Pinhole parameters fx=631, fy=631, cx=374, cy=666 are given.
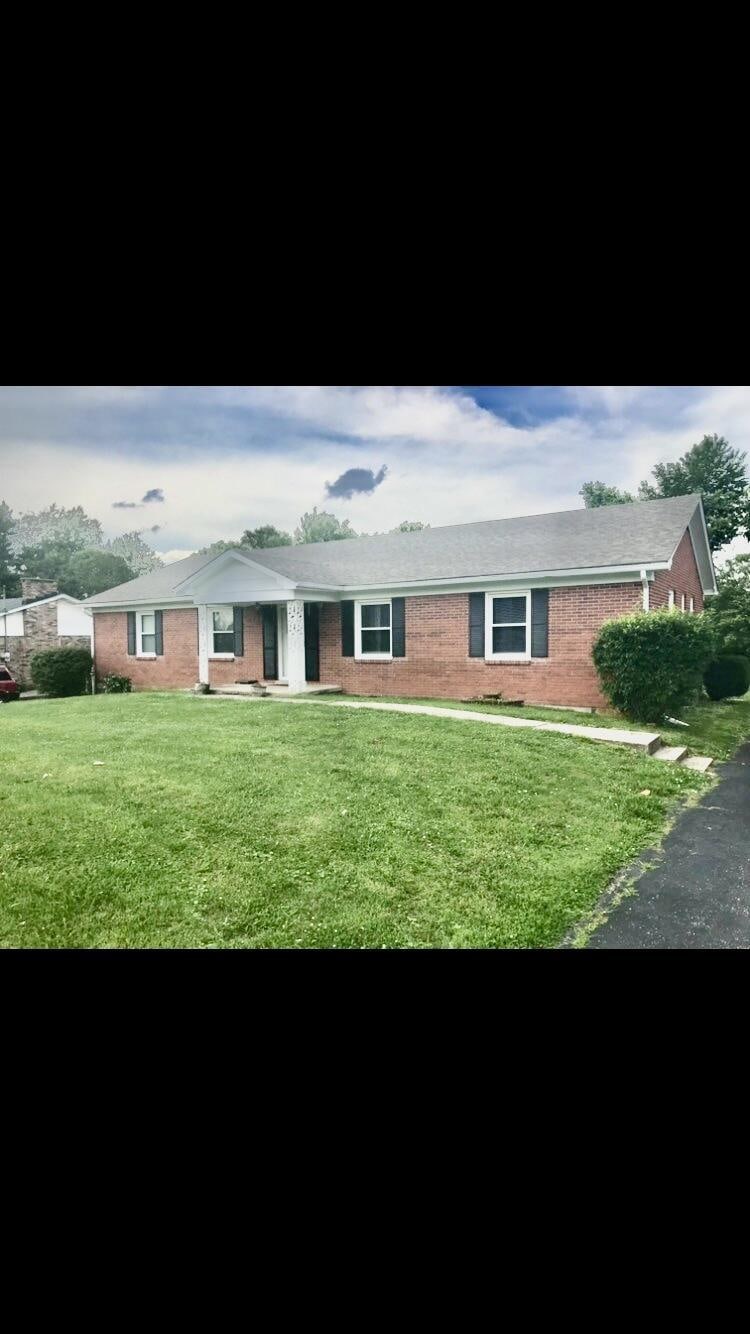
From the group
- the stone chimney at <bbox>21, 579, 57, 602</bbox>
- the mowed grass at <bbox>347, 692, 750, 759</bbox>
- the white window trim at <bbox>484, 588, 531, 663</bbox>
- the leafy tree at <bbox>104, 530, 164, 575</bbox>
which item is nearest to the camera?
the leafy tree at <bbox>104, 530, 164, 575</bbox>

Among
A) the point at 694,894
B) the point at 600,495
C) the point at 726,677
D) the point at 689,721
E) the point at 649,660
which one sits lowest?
the point at 694,894

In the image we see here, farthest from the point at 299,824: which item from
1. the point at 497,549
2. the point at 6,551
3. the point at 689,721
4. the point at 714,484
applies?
the point at 714,484

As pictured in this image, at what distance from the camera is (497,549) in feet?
13.9

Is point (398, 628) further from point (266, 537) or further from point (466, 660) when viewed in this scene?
point (266, 537)

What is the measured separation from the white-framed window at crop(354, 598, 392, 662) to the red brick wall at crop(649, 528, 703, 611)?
174 cm

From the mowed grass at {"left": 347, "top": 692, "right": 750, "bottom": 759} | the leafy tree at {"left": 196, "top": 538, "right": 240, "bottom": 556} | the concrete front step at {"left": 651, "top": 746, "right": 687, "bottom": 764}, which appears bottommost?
the concrete front step at {"left": 651, "top": 746, "right": 687, "bottom": 764}

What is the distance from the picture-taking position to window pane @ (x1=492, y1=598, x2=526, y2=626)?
4.20m

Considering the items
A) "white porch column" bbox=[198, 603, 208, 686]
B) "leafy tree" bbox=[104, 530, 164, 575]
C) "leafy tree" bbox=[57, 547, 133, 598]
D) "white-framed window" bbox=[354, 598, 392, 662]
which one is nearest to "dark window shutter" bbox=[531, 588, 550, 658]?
"white-framed window" bbox=[354, 598, 392, 662]

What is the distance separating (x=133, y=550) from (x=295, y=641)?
130cm

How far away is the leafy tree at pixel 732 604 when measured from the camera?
14.1 feet

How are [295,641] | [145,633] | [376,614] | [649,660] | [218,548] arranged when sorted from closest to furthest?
[218,548], [145,633], [649,660], [295,641], [376,614]

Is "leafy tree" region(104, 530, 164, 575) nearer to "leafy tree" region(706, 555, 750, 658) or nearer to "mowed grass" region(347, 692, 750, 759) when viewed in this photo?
"mowed grass" region(347, 692, 750, 759)
